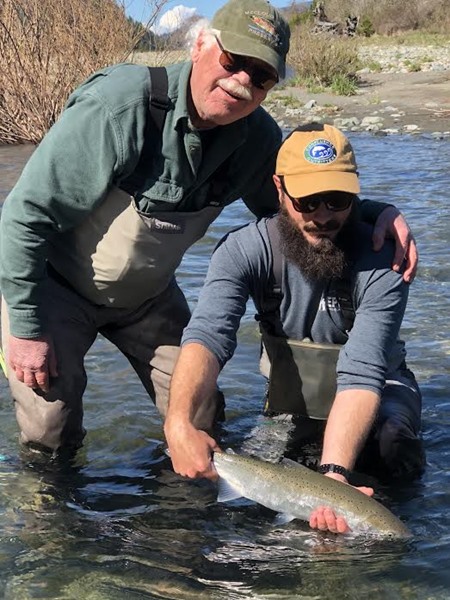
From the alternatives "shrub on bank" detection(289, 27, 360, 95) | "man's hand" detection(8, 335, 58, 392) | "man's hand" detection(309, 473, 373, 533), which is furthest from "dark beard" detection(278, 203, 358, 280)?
"shrub on bank" detection(289, 27, 360, 95)

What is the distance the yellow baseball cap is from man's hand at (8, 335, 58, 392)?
1.39 m

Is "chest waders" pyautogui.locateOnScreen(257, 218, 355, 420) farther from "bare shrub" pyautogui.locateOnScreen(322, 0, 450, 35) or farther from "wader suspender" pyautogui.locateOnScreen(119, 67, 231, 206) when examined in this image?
"bare shrub" pyautogui.locateOnScreen(322, 0, 450, 35)

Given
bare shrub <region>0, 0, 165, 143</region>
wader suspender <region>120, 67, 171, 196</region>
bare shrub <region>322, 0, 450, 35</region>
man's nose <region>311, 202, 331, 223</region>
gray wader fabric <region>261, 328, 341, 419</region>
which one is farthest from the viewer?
bare shrub <region>322, 0, 450, 35</region>

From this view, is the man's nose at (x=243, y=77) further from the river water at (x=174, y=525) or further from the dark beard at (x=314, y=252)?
the river water at (x=174, y=525)

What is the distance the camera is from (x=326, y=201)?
162 inches

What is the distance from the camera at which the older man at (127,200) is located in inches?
155

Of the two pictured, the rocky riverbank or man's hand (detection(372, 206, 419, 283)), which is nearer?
man's hand (detection(372, 206, 419, 283))

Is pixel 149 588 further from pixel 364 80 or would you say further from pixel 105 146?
pixel 364 80

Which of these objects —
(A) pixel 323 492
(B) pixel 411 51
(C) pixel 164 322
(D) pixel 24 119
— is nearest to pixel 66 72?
(D) pixel 24 119

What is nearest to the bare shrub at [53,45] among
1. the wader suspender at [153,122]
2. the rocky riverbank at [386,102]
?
the rocky riverbank at [386,102]

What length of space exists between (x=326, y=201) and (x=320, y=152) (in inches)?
8.7

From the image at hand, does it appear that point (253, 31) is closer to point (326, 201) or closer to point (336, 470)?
point (326, 201)

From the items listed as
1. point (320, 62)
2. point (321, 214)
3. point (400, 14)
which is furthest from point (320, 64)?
point (400, 14)

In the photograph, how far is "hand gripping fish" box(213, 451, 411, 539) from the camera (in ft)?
12.1
